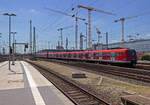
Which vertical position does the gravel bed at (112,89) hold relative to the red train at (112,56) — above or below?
below

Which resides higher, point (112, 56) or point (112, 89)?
point (112, 56)

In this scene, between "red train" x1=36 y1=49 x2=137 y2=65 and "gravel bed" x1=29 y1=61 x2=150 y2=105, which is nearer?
"gravel bed" x1=29 y1=61 x2=150 y2=105

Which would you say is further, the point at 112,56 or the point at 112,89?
the point at 112,56

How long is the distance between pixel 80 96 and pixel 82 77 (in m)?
6.73

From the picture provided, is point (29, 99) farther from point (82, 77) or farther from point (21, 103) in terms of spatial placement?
point (82, 77)

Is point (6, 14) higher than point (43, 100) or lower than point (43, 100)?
higher

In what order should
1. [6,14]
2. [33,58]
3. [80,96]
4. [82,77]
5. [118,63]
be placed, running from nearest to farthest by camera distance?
1. [80,96]
2. [82,77]
3. [6,14]
4. [118,63]
5. [33,58]

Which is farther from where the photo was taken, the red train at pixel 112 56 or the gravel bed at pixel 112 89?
the red train at pixel 112 56

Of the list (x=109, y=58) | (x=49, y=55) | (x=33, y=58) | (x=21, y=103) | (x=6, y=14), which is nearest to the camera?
(x=21, y=103)

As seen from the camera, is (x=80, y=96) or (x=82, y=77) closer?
(x=80, y=96)

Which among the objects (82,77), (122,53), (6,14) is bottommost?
(82,77)

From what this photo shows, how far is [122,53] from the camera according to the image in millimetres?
24531

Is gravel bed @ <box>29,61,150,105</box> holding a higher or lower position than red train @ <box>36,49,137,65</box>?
lower

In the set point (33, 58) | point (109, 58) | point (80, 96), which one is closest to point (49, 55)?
point (33, 58)
